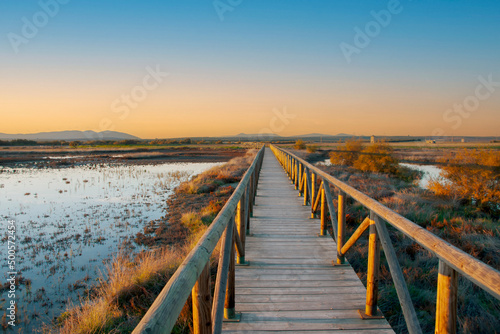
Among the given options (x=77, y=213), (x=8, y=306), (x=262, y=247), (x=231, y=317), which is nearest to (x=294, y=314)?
(x=231, y=317)

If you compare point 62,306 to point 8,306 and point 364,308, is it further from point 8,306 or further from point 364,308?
point 364,308

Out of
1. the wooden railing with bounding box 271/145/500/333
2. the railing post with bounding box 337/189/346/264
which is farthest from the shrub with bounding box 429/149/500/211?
the wooden railing with bounding box 271/145/500/333

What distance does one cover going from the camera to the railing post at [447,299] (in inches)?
67.8

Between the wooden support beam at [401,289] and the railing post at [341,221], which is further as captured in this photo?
the railing post at [341,221]

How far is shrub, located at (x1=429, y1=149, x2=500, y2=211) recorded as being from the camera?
10.5 metres

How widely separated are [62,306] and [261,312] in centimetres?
367

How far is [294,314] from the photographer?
9.66 ft

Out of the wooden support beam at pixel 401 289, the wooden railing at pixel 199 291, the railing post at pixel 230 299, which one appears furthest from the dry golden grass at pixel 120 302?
the wooden support beam at pixel 401 289

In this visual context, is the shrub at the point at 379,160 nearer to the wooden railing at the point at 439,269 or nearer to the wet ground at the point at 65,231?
the wet ground at the point at 65,231

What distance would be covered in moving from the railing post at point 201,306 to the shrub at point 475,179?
39.6 feet

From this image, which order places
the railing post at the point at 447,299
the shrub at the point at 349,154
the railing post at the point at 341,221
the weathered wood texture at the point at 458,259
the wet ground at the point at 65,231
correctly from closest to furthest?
the weathered wood texture at the point at 458,259 < the railing post at the point at 447,299 < the railing post at the point at 341,221 < the wet ground at the point at 65,231 < the shrub at the point at 349,154

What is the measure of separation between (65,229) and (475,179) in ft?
45.8

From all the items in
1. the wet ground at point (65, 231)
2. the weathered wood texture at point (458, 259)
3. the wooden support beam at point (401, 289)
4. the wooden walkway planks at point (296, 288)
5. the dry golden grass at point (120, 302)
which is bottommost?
the wet ground at point (65, 231)

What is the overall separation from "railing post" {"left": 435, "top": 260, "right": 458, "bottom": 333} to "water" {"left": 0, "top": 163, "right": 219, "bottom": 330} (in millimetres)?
5090
